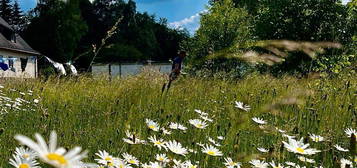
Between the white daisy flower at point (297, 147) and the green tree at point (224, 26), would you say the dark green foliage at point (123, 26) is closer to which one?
the green tree at point (224, 26)

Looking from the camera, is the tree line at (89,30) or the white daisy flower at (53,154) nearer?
the white daisy flower at (53,154)

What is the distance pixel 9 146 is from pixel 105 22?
188ft

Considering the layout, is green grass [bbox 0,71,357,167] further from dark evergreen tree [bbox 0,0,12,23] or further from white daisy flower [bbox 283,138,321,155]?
dark evergreen tree [bbox 0,0,12,23]

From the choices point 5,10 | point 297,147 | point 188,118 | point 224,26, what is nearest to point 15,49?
point 224,26

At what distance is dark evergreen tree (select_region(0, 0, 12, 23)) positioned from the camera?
57219 millimetres

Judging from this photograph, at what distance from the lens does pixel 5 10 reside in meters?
57.8

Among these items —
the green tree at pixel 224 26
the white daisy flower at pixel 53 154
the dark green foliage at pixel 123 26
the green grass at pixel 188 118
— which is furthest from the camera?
the dark green foliage at pixel 123 26

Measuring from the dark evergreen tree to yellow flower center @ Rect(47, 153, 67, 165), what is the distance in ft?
203

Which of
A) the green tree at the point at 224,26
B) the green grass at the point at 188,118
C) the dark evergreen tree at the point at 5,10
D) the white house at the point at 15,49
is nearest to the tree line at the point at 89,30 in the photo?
the dark evergreen tree at the point at 5,10

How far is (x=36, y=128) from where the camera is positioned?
2.90m

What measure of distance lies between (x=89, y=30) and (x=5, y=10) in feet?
42.0

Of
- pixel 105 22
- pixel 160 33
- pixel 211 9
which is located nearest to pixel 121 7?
pixel 105 22

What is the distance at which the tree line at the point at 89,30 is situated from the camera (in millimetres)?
44000

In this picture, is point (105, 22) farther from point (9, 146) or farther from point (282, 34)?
point (9, 146)
